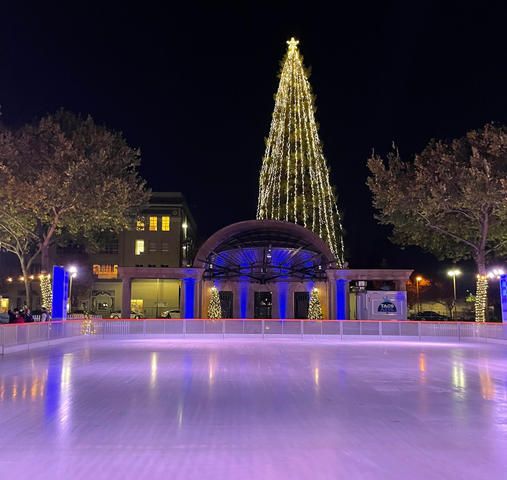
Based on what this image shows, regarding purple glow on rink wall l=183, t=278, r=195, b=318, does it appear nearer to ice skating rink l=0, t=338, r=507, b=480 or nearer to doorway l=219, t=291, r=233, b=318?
doorway l=219, t=291, r=233, b=318

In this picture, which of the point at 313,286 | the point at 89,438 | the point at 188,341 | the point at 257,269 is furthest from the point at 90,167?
the point at 89,438

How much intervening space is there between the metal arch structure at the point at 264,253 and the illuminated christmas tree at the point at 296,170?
213cm

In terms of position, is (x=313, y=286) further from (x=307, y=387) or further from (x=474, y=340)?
(x=307, y=387)

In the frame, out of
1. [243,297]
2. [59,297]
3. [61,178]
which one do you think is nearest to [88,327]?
[59,297]

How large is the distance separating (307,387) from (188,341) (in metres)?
18.5

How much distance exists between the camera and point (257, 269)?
4447 centimetres

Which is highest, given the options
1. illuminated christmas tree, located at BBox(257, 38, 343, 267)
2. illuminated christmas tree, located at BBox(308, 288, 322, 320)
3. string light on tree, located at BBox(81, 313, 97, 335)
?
illuminated christmas tree, located at BBox(257, 38, 343, 267)

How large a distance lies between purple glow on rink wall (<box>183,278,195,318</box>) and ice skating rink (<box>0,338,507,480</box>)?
2205 cm

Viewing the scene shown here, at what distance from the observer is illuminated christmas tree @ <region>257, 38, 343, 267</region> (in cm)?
4272

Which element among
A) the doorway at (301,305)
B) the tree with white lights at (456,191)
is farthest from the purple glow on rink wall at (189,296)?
the tree with white lights at (456,191)

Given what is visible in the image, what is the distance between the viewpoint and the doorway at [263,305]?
152 feet

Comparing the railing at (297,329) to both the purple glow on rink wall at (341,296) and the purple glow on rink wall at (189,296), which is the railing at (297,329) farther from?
the purple glow on rink wall at (341,296)

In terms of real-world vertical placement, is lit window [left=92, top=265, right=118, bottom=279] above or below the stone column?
above

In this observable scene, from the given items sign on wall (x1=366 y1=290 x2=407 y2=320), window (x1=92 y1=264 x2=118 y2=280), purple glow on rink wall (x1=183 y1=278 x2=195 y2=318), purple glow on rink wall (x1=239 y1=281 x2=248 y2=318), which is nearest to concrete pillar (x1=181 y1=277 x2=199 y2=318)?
purple glow on rink wall (x1=183 y1=278 x2=195 y2=318)
